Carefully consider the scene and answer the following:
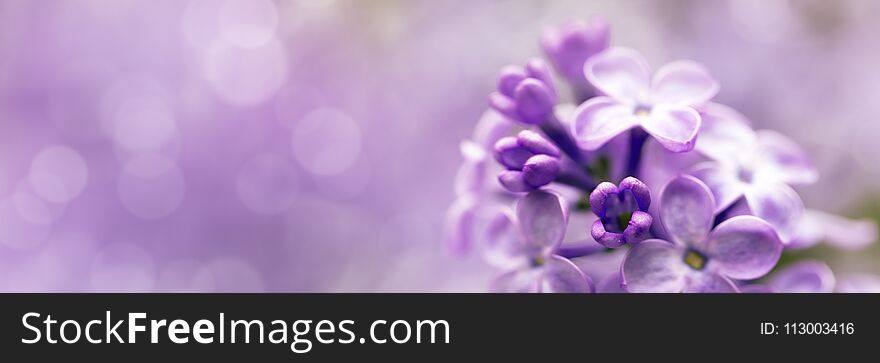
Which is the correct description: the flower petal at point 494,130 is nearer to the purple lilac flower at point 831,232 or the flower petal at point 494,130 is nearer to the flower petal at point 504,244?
the flower petal at point 504,244

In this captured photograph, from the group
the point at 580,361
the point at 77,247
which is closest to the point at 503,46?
the point at 77,247

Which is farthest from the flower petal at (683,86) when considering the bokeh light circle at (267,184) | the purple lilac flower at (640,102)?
the bokeh light circle at (267,184)

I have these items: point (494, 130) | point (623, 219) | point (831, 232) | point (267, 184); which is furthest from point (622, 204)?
point (267, 184)

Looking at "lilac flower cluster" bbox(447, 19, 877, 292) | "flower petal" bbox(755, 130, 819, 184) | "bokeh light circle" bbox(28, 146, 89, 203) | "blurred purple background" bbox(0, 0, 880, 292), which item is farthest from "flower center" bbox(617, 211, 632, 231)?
"bokeh light circle" bbox(28, 146, 89, 203)

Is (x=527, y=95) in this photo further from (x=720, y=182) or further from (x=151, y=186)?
(x=151, y=186)

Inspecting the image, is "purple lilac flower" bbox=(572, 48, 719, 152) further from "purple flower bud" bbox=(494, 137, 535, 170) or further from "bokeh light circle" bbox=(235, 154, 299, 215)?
"bokeh light circle" bbox=(235, 154, 299, 215)

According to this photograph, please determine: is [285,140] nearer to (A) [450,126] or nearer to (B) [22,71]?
(A) [450,126]

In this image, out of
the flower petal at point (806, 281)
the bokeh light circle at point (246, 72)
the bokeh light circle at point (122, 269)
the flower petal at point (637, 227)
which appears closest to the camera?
the flower petal at point (637, 227)
